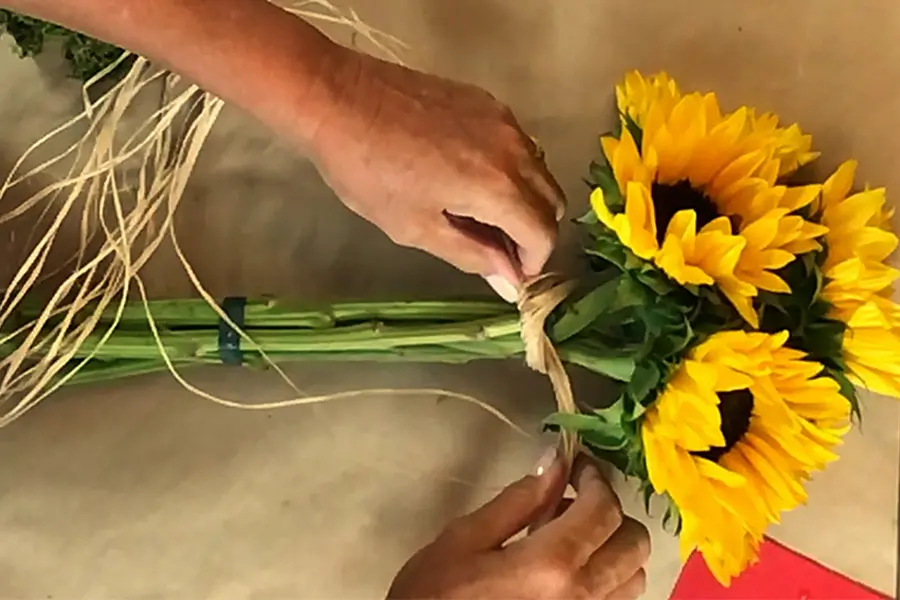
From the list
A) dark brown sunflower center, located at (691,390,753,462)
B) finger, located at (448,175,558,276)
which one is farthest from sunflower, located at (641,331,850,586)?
finger, located at (448,175,558,276)

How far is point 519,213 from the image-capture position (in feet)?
2.29

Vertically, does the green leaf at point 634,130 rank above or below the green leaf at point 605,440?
above

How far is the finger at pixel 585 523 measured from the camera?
2.38ft

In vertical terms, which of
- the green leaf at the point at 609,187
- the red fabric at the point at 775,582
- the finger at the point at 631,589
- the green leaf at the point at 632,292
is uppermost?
the green leaf at the point at 609,187

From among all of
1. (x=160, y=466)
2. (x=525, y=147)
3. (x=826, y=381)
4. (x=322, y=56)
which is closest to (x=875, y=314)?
(x=826, y=381)

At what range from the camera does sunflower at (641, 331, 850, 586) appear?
2.21ft

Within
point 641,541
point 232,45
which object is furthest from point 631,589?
point 232,45

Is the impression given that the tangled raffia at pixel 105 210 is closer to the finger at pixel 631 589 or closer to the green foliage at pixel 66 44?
the green foliage at pixel 66 44

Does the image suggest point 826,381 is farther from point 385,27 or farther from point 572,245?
point 385,27

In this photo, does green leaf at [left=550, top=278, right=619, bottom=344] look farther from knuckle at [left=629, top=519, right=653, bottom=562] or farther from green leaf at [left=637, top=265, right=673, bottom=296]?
knuckle at [left=629, top=519, right=653, bottom=562]

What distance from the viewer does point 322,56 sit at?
694mm

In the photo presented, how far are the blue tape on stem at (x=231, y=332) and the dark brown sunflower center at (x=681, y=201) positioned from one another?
0.28 metres

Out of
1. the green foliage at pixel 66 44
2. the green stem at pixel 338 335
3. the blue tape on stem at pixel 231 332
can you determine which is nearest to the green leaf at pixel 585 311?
the green stem at pixel 338 335

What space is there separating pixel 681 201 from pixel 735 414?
126 millimetres
